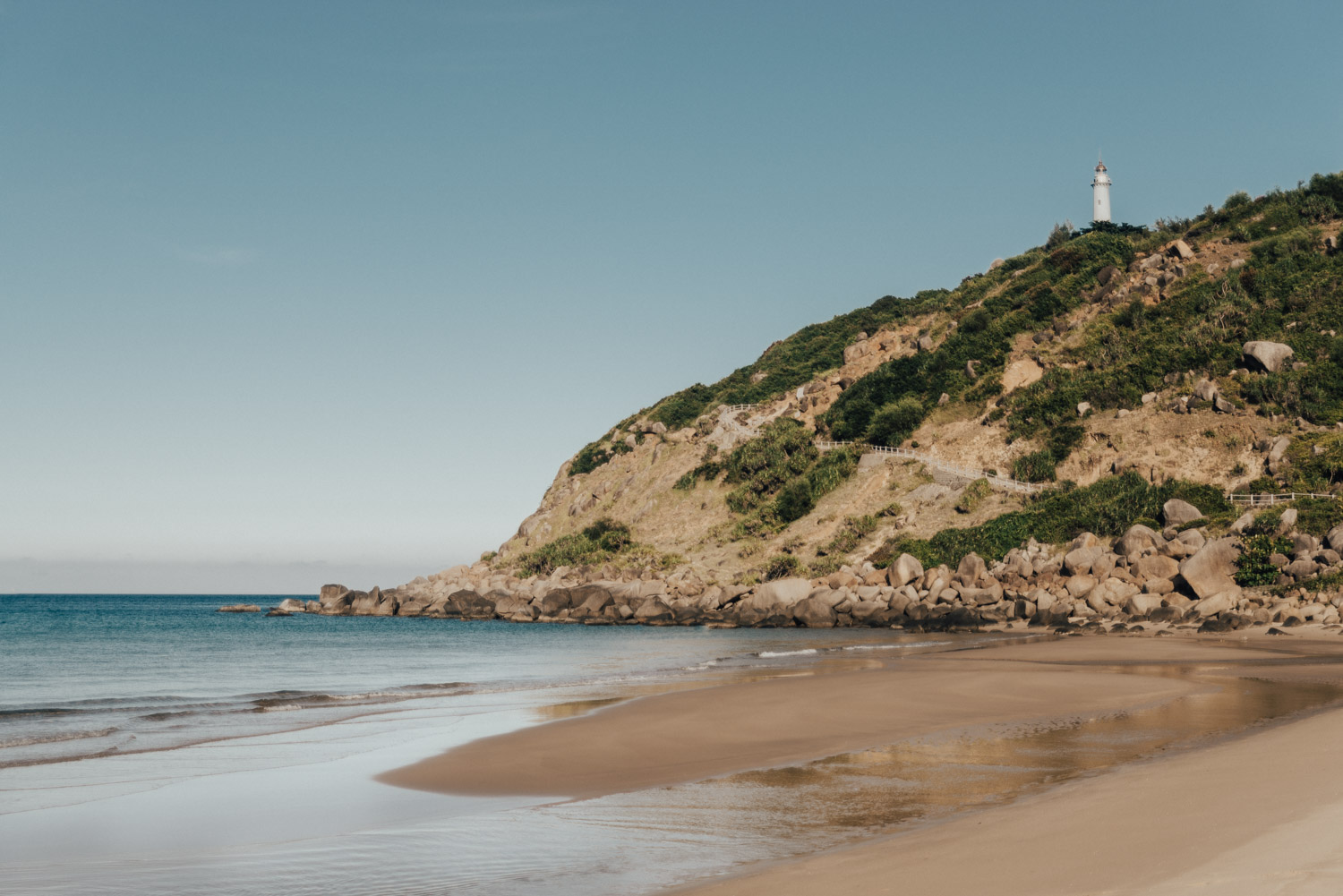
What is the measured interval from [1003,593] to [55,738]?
34613 millimetres

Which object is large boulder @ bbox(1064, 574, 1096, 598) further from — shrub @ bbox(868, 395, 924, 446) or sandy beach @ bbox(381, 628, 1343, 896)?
shrub @ bbox(868, 395, 924, 446)

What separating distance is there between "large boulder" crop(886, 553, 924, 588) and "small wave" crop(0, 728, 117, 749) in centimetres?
3405

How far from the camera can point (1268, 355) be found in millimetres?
49031

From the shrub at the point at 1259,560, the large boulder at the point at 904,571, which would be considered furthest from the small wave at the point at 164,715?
the shrub at the point at 1259,560

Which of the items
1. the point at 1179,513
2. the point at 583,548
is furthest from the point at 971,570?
the point at 583,548

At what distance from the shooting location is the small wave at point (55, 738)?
615 inches

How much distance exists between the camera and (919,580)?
44094mm

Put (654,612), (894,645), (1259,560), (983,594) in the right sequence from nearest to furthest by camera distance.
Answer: (894,645) < (1259,560) < (983,594) < (654,612)

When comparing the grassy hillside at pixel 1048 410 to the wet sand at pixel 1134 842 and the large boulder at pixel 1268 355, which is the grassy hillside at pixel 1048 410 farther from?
the wet sand at pixel 1134 842

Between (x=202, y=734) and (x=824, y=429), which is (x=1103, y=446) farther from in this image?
(x=202, y=734)

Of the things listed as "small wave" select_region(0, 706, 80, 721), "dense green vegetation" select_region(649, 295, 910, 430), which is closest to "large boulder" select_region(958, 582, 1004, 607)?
"small wave" select_region(0, 706, 80, 721)

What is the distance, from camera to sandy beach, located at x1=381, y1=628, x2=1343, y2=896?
20.1 feet

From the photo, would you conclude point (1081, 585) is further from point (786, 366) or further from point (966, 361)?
point (786, 366)

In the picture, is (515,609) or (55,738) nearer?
(55,738)
